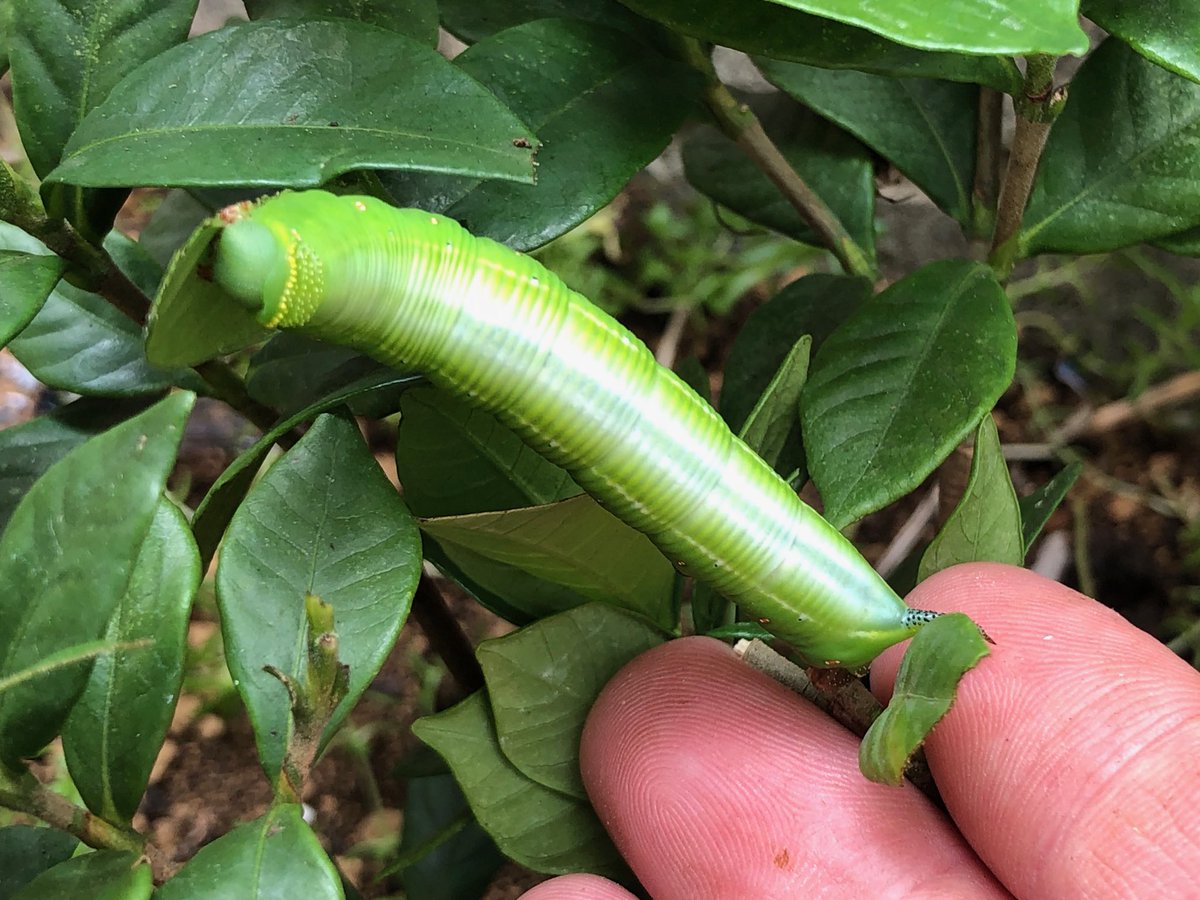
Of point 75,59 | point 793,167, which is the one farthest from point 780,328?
point 75,59

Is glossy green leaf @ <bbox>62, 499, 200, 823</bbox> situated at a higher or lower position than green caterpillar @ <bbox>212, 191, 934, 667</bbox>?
lower

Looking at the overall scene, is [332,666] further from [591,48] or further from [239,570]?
[591,48]

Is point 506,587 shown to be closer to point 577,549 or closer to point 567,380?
point 577,549

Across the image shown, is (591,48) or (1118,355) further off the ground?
(591,48)

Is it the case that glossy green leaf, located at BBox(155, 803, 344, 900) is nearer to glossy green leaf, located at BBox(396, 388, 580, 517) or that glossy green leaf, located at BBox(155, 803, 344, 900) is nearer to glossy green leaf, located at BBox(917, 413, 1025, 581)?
glossy green leaf, located at BBox(396, 388, 580, 517)

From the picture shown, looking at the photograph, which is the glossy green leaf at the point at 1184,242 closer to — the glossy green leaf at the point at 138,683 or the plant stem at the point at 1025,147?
the plant stem at the point at 1025,147

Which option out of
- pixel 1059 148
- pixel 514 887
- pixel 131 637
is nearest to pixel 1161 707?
pixel 1059 148

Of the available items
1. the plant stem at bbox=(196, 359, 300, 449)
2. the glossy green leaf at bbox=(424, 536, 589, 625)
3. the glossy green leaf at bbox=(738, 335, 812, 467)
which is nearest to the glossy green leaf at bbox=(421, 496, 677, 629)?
the glossy green leaf at bbox=(424, 536, 589, 625)
